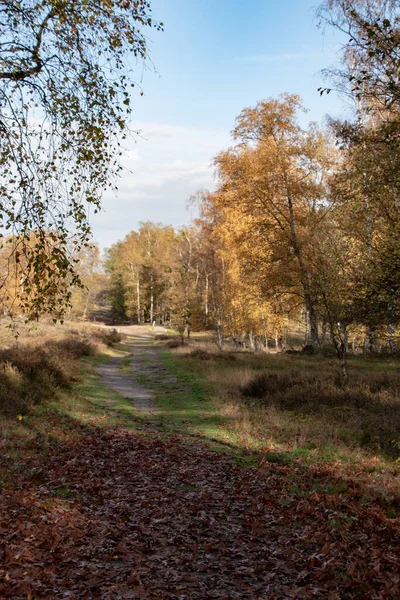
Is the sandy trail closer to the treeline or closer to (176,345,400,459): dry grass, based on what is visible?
(176,345,400,459): dry grass

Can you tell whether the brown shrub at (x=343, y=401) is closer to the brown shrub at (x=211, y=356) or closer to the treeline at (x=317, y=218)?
the treeline at (x=317, y=218)

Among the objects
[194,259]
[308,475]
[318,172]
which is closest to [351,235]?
[308,475]

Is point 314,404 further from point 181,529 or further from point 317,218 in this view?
point 317,218

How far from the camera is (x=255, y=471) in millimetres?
7887

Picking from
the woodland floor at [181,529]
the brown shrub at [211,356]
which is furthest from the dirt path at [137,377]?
the woodland floor at [181,529]

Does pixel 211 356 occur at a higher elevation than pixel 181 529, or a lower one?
higher

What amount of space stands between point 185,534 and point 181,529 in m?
0.13

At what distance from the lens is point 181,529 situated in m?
5.61

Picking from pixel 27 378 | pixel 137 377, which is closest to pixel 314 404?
pixel 27 378

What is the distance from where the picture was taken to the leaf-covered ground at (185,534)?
166 inches

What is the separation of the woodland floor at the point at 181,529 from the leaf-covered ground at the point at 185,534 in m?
0.02

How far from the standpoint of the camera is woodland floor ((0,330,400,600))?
4242 millimetres

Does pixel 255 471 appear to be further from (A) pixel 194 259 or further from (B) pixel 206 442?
(A) pixel 194 259

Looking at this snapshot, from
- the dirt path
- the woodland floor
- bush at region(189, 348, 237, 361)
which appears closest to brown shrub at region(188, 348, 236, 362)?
bush at region(189, 348, 237, 361)
